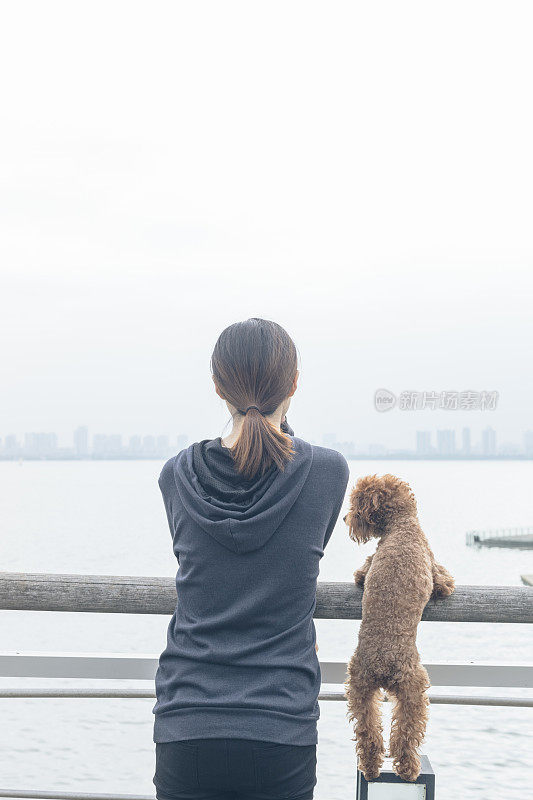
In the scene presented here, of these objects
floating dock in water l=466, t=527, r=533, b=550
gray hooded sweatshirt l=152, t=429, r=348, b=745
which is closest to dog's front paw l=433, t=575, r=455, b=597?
gray hooded sweatshirt l=152, t=429, r=348, b=745

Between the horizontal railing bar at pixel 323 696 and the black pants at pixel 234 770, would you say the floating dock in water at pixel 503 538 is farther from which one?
the black pants at pixel 234 770

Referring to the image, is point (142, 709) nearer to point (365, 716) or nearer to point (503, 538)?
point (365, 716)

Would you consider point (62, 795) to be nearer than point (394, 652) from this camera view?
No

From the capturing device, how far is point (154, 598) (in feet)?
6.44

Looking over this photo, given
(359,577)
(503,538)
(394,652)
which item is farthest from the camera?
(503,538)

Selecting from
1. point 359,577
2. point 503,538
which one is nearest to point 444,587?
point 359,577

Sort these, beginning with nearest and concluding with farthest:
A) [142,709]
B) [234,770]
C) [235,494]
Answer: [234,770] → [235,494] → [142,709]

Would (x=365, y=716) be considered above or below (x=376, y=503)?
below

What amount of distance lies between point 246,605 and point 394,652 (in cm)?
42

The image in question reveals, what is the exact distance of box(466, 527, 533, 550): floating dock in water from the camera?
46.8 metres

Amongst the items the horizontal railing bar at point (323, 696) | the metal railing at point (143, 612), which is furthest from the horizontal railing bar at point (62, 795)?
the horizontal railing bar at point (323, 696)

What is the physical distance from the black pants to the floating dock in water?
46.9m

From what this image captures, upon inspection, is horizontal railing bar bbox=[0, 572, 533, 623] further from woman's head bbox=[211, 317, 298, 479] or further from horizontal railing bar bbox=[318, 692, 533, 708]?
woman's head bbox=[211, 317, 298, 479]

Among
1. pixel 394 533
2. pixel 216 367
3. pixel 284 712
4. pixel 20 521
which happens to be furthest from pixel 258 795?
pixel 20 521
